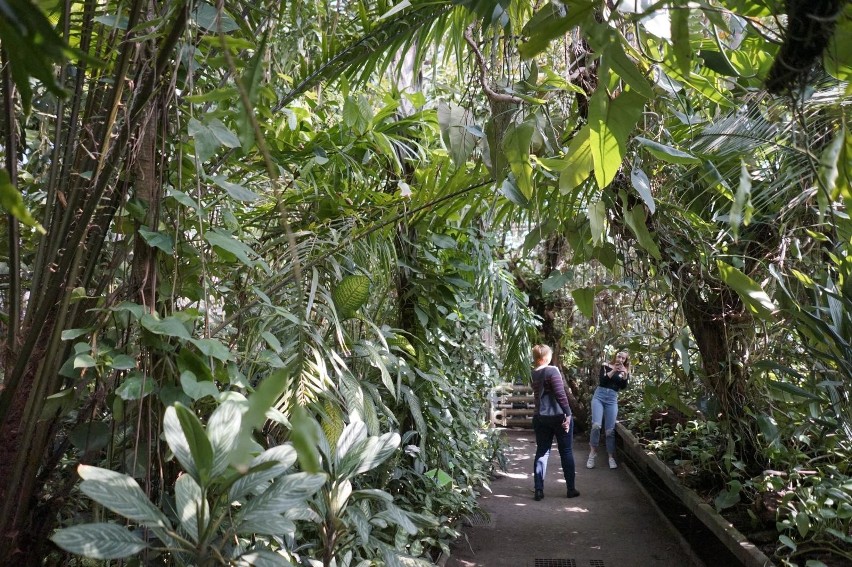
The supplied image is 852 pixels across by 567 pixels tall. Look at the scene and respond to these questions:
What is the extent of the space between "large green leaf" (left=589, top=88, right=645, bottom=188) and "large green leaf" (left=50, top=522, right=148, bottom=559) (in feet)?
3.87

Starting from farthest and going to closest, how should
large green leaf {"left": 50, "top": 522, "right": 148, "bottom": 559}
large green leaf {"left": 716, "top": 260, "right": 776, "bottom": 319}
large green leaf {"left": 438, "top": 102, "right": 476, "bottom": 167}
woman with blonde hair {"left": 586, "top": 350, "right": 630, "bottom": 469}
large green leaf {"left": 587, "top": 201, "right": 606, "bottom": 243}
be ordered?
1. woman with blonde hair {"left": 586, "top": 350, "right": 630, "bottom": 469}
2. large green leaf {"left": 438, "top": 102, "right": 476, "bottom": 167}
3. large green leaf {"left": 716, "top": 260, "right": 776, "bottom": 319}
4. large green leaf {"left": 587, "top": 201, "right": 606, "bottom": 243}
5. large green leaf {"left": 50, "top": 522, "right": 148, "bottom": 559}

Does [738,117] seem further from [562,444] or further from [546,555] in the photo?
[562,444]

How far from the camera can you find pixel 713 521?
12.2 ft

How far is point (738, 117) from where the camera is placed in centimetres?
256

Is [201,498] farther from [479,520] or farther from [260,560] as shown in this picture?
[479,520]

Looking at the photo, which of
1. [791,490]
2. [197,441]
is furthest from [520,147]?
[791,490]

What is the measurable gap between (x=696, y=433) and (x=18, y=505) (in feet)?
15.4

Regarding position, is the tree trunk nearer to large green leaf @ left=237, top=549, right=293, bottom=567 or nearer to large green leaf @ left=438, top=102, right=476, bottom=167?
large green leaf @ left=438, top=102, right=476, bottom=167

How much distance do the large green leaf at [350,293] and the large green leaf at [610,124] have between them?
58.2 inches

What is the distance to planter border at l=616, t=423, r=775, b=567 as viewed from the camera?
3181mm

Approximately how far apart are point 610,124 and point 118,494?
1.18 m

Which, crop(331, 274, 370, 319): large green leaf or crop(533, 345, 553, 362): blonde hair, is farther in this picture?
crop(533, 345, 553, 362): blonde hair

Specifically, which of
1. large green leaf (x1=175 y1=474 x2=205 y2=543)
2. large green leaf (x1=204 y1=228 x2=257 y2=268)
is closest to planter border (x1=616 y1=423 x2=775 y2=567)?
large green leaf (x1=175 y1=474 x2=205 y2=543)

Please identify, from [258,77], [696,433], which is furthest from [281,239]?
[696,433]
